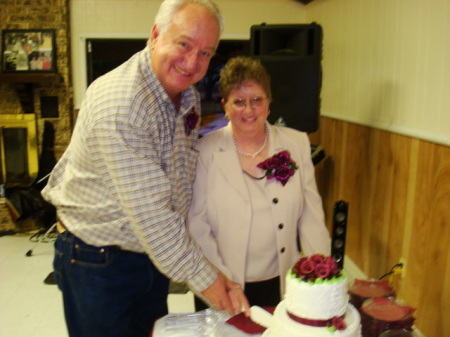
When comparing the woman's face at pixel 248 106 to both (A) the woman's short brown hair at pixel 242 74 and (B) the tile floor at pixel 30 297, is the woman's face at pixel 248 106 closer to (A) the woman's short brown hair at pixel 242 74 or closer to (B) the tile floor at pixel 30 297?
(A) the woman's short brown hair at pixel 242 74

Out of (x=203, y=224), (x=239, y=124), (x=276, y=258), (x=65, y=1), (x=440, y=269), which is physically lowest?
(x=440, y=269)

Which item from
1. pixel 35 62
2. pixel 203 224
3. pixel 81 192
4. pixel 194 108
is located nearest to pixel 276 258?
pixel 203 224

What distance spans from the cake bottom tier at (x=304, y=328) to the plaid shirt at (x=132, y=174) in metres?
0.28

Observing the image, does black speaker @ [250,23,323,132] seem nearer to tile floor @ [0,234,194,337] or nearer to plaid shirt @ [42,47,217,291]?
tile floor @ [0,234,194,337]

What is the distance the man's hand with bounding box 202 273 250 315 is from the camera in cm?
127

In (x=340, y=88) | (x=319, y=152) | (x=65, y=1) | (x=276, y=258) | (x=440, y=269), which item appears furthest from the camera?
(x=65, y=1)

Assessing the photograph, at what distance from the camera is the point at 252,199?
1.69m

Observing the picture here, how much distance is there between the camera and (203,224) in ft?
5.48

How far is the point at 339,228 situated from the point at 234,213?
121 centimetres

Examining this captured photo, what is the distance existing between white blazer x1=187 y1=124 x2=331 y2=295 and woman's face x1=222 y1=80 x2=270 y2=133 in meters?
0.10

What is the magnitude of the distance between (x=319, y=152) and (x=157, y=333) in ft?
6.89

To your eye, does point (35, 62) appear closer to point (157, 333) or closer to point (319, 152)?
point (319, 152)

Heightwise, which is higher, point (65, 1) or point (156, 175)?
point (65, 1)

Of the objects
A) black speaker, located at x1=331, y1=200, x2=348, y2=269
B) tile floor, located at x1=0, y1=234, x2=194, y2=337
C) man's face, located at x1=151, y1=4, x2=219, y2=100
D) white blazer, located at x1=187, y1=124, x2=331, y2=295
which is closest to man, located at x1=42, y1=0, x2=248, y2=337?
man's face, located at x1=151, y1=4, x2=219, y2=100
